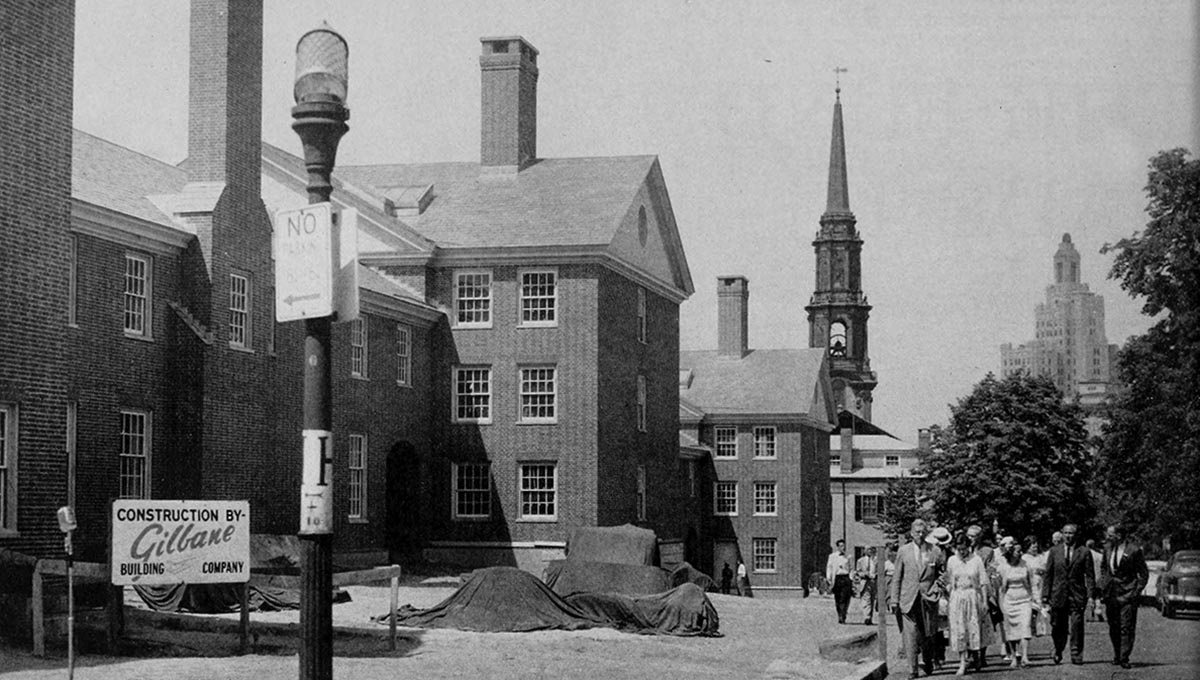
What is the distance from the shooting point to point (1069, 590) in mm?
19219

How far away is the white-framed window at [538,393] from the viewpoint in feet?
136

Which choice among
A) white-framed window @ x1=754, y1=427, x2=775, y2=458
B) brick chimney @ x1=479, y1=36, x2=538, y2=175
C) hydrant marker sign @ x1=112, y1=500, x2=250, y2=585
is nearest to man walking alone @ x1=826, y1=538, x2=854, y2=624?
brick chimney @ x1=479, y1=36, x2=538, y2=175

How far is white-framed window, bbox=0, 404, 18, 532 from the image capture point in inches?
746

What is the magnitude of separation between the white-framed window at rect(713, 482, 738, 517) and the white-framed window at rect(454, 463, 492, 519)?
86.7 ft

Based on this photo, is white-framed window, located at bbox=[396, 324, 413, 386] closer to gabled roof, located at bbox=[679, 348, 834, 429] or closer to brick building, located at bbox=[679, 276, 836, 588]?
brick building, located at bbox=[679, 276, 836, 588]

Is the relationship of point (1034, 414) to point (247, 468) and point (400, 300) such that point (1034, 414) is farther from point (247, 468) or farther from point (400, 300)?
point (247, 468)

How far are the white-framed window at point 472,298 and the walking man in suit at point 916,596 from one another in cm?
2433

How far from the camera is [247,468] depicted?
30.5 metres

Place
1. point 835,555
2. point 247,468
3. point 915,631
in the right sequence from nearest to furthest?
point 915,631 < point 247,468 < point 835,555

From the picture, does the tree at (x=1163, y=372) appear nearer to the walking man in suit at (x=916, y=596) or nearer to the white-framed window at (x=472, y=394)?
the white-framed window at (x=472, y=394)

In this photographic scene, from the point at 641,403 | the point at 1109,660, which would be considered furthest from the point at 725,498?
the point at 1109,660

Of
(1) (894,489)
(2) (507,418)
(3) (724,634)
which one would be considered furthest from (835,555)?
(1) (894,489)

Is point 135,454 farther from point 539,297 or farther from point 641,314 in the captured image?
point 641,314

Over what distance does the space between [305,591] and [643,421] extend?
39.8m
